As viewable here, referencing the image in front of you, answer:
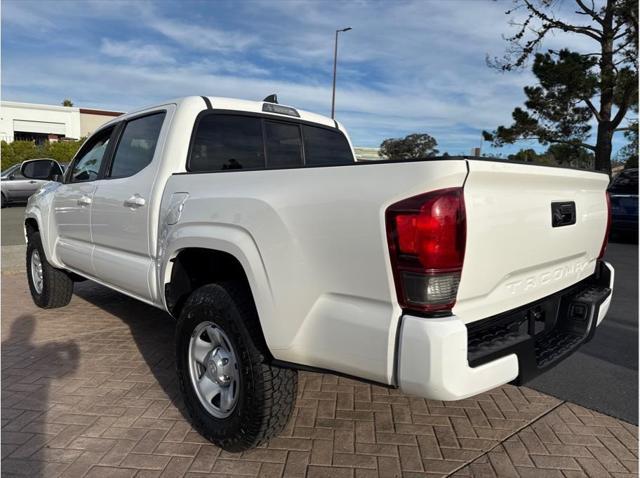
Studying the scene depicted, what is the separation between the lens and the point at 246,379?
239 centimetres

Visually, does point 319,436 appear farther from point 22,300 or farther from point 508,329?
point 22,300

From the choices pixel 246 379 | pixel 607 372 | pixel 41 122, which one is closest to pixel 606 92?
pixel 607 372

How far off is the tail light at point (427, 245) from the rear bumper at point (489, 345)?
9cm

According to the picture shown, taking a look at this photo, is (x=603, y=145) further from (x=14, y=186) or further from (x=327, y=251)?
(x=14, y=186)

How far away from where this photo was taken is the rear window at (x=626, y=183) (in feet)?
37.9

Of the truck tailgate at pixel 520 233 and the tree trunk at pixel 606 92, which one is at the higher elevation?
the tree trunk at pixel 606 92

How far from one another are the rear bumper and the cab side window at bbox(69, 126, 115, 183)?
3309 millimetres

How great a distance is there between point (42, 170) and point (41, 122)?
43330mm

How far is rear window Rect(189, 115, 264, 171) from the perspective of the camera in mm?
3279

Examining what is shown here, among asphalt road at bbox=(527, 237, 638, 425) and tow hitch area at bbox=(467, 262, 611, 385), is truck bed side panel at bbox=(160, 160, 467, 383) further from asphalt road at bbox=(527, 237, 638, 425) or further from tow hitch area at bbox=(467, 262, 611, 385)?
asphalt road at bbox=(527, 237, 638, 425)

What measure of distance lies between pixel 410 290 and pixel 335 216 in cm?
43

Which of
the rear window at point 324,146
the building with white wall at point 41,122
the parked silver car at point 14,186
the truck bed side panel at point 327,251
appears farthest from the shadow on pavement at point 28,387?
the building with white wall at point 41,122

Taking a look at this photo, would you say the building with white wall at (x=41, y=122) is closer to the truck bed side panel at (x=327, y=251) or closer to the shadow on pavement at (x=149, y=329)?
the shadow on pavement at (x=149, y=329)

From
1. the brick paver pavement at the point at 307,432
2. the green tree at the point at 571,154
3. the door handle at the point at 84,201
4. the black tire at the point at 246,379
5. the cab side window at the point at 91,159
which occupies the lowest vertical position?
the brick paver pavement at the point at 307,432
